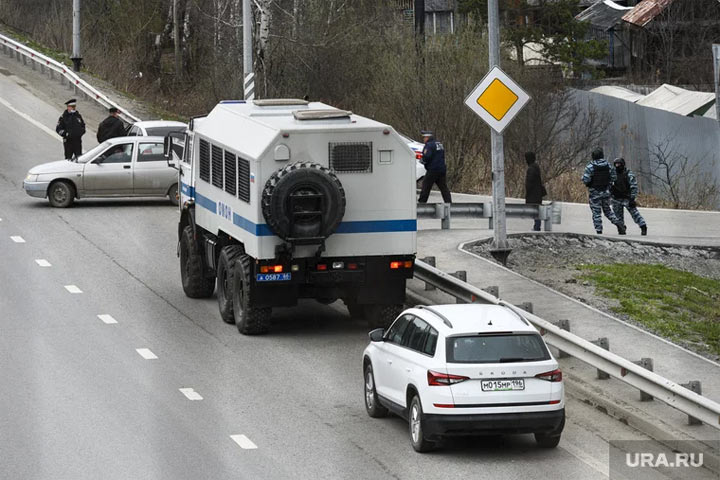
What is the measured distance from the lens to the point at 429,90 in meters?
36.2

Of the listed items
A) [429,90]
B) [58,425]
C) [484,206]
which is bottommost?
[58,425]

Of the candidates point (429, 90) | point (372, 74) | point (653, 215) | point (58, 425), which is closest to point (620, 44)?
point (372, 74)

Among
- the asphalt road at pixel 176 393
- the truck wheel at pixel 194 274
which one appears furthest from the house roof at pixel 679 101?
the truck wheel at pixel 194 274

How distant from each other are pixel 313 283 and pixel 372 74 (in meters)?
24.9

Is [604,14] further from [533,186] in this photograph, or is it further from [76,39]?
[533,186]

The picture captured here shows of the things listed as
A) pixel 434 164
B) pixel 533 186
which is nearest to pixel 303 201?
pixel 533 186

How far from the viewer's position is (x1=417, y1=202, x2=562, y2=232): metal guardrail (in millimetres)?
24625

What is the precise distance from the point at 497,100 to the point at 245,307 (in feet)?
18.8

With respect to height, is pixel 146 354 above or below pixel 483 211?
below

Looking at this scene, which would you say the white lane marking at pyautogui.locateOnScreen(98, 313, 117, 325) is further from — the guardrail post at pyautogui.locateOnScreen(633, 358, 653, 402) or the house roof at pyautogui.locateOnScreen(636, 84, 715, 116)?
the house roof at pyautogui.locateOnScreen(636, 84, 715, 116)

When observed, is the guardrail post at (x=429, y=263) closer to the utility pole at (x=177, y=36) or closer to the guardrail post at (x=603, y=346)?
the guardrail post at (x=603, y=346)

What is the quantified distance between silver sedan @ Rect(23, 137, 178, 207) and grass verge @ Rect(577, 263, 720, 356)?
999cm

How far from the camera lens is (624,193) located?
85.4 ft

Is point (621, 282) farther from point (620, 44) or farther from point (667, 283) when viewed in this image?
point (620, 44)
